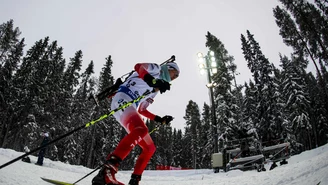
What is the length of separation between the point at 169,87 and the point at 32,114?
2861 centimetres

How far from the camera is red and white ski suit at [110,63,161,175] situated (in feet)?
9.50

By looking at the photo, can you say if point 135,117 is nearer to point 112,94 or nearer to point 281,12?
point 112,94

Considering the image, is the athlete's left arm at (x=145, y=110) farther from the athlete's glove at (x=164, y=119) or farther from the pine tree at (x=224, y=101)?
the pine tree at (x=224, y=101)

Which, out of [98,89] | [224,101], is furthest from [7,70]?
[224,101]

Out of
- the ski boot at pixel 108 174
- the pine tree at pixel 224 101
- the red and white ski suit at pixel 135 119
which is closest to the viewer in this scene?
the ski boot at pixel 108 174

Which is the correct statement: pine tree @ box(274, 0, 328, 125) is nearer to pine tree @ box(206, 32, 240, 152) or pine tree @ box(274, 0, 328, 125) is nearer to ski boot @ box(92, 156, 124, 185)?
pine tree @ box(206, 32, 240, 152)

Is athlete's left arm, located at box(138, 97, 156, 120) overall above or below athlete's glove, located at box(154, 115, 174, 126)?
above

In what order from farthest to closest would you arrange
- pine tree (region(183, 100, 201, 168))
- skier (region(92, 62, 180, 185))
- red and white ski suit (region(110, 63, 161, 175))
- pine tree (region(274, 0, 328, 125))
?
1. pine tree (region(183, 100, 201, 168))
2. pine tree (region(274, 0, 328, 125))
3. red and white ski suit (region(110, 63, 161, 175))
4. skier (region(92, 62, 180, 185))

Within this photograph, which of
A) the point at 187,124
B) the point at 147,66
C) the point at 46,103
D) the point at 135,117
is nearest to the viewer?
the point at 135,117

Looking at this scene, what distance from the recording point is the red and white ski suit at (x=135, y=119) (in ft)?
9.50

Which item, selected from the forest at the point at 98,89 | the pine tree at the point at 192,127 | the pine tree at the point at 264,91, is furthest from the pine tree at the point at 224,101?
the pine tree at the point at 192,127

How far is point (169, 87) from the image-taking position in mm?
3273

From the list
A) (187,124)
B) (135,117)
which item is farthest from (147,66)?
(187,124)

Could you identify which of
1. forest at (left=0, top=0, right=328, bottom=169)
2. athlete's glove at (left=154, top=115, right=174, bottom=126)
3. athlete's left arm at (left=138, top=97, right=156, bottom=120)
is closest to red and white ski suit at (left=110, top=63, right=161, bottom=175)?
athlete's left arm at (left=138, top=97, right=156, bottom=120)
